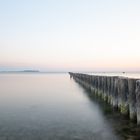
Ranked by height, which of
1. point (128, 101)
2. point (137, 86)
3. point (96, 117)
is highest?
point (137, 86)

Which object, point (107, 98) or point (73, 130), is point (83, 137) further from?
point (107, 98)

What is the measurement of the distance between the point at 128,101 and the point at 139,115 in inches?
58.5

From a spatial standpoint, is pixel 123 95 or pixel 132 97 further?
pixel 123 95

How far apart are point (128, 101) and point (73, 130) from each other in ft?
9.66

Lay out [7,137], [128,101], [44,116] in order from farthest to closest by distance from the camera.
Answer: [44,116]
[128,101]
[7,137]

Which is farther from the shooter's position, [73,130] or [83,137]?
[73,130]

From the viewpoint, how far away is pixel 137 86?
967 centimetres

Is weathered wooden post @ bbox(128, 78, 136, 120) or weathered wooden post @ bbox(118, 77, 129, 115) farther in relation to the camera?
weathered wooden post @ bbox(118, 77, 129, 115)

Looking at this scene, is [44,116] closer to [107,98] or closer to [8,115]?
[8,115]

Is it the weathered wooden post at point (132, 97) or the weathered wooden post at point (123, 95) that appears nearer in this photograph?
the weathered wooden post at point (132, 97)

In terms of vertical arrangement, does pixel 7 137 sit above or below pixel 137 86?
below

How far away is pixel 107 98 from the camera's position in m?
16.8

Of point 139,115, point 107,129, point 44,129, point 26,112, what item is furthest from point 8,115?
point 139,115

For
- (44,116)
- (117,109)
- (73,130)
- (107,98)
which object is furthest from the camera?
(107,98)
